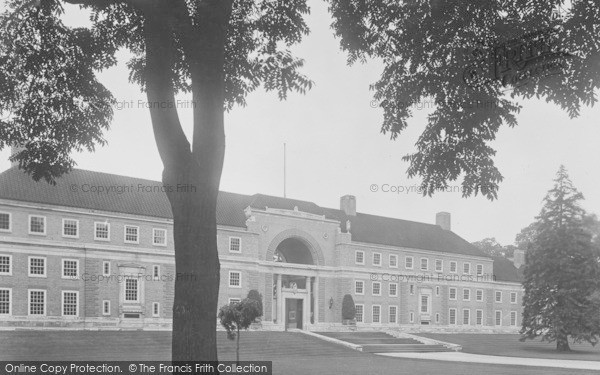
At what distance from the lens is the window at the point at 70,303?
4622 cm

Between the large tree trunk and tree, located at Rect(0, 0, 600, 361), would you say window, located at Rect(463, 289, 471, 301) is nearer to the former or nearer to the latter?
tree, located at Rect(0, 0, 600, 361)

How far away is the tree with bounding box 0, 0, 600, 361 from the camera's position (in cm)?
918

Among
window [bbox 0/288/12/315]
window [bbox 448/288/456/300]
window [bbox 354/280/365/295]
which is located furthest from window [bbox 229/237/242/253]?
window [bbox 448/288/456/300]

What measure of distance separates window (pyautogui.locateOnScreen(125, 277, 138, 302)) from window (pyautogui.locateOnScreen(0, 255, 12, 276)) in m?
8.65

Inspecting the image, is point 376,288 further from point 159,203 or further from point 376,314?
point 159,203

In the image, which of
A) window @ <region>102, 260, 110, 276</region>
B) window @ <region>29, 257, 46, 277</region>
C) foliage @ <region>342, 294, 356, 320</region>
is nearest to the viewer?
window @ <region>29, 257, 46, 277</region>

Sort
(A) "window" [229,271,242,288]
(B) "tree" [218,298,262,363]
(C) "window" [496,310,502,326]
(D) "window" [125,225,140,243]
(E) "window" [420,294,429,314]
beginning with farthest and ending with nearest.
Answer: (C) "window" [496,310,502,326] → (E) "window" [420,294,429,314] → (A) "window" [229,271,242,288] → (D) "window" [125,225,140,243] → (B) "tree" [218,298,262,363]

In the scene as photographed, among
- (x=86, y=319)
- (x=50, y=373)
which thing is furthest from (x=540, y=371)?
(x=86, y=319)

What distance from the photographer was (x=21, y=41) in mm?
12594

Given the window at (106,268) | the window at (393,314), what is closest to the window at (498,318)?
the window at (393,314)

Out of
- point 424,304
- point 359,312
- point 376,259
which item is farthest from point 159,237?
point 424,304

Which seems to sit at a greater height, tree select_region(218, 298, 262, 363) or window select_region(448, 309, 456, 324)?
tree select_region(218, 298, 262, 363)

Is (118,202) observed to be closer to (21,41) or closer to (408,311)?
(408,311)

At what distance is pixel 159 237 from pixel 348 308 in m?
19.8
